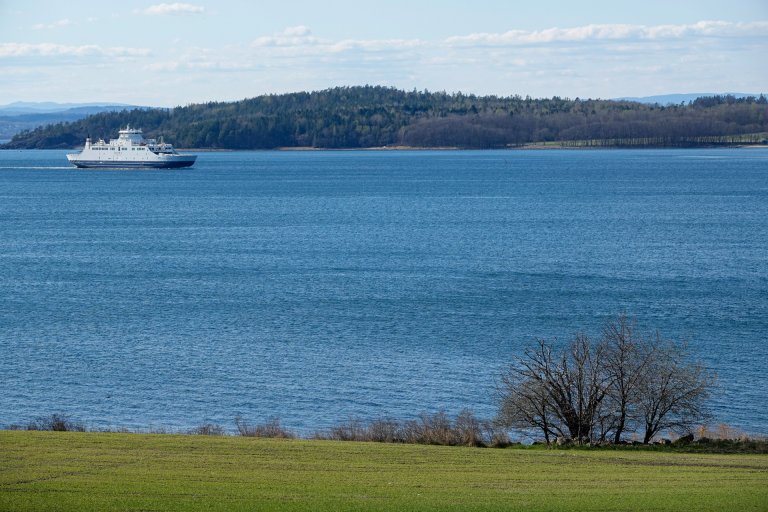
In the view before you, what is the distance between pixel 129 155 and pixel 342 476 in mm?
131346

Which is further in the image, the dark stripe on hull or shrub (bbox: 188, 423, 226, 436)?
the dark stripe on hull

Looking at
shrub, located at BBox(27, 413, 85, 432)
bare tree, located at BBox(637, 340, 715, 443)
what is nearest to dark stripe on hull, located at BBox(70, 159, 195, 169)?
shrub, located at BBox(27, 413, 85, 432)

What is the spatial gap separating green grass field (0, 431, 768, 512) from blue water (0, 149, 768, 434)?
661cm

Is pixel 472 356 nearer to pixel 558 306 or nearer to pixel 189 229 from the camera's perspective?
pixel 558 306

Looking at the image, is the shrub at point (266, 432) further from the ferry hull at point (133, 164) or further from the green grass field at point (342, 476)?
the ferry hull at point (133, 164)

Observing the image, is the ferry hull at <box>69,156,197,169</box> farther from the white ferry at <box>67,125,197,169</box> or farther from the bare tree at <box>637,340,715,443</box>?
the bare tree at <box>637,340,715,443</box>

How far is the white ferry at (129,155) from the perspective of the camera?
142 metres

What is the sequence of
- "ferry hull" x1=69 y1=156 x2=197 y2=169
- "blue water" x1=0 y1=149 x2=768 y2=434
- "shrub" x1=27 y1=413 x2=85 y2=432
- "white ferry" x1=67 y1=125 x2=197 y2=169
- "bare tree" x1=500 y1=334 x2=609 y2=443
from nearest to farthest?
"shrub" x1=27 y1=413 x2=85 y2=432, "bare tree" x1=500 y1=334 x2=609 y2=443, "blue water" x1=0 y1=149 x2=768 y2=434, "white ferry" x1=67 y1=125 x2=197 y2=169, "ferry hull" x1=69 y1=156 x2=197 y2=169

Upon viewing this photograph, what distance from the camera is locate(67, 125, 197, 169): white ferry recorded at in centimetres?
14188

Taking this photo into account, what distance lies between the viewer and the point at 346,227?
71375 mm

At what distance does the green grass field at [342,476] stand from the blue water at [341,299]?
6613 millimetres

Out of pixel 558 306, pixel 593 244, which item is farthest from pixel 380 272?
pixel 593 244

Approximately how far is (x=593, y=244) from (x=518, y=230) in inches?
354

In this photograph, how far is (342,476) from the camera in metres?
16.4
